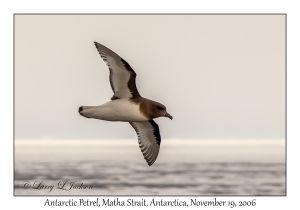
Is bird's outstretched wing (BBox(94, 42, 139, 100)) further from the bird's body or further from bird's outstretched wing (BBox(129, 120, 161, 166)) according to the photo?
bird's outstretched wing (BBox(129, 120, 161, 166))

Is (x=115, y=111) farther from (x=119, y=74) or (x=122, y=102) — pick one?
(x=119, y=74)

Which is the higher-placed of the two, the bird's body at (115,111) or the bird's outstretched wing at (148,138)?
the bird's body at (115,111)

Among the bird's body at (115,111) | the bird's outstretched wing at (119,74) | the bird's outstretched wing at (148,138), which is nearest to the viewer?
the bird's outstretched wing at (119,74)

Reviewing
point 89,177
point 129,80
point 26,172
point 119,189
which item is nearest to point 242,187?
point 119,189

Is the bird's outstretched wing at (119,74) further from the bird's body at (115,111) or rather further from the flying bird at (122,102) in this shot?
the bird's body at (115,111)

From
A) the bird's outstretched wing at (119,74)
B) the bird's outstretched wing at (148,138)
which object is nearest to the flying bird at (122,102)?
the bird's outstretched wing at (119,74)
